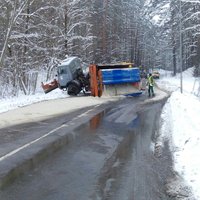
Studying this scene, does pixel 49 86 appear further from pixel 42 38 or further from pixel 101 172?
pixel 101 172

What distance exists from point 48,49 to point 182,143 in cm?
2732

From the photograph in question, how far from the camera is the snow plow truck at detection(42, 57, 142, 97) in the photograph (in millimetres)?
30019

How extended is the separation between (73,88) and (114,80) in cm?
412

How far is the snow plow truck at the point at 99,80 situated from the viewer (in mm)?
30019

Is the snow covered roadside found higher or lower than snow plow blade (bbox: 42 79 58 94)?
higher

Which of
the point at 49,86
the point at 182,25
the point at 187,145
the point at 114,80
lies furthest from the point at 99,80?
the point at 182,25

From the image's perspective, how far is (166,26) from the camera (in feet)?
290

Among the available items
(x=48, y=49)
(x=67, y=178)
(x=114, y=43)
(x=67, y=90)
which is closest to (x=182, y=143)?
(x=67, y=178)

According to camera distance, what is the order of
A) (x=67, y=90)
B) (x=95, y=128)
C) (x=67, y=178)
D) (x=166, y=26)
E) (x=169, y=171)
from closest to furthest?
1. (x=67, y=178)
2. (x=169, y=171)
3. (x=95, y=128)
4. (x=67, y=90)
5. (x=166, y=26)

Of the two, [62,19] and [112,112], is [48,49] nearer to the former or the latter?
[62,19]

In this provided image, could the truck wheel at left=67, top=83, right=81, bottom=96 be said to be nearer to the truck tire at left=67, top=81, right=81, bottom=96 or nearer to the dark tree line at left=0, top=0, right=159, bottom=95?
the truck tire at left=67, top=81, right=81, bottom=96

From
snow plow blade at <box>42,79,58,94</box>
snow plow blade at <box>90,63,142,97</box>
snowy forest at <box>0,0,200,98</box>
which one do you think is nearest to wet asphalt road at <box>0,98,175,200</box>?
snowy forest at <box>0,0,200,98</box>

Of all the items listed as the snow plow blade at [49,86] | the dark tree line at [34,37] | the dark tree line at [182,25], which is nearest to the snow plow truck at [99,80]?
the snow plow blade at [49,86]

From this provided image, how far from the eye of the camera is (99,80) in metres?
30.2
